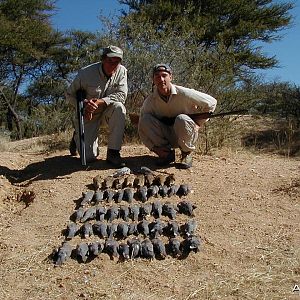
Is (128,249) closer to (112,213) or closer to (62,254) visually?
(62,254)

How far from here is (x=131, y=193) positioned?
585cm

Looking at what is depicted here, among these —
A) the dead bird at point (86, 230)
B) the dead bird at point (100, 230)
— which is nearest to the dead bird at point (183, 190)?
the dead bird at point (100, 230)

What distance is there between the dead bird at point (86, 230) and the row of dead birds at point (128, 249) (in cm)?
19

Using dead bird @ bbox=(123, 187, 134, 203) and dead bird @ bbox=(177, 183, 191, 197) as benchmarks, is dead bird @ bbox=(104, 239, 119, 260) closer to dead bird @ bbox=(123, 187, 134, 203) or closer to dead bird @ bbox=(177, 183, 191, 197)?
dead bird @ bbox=(123, 187, 134, 203)

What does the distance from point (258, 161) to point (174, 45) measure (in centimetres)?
429

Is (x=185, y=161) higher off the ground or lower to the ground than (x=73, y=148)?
lower

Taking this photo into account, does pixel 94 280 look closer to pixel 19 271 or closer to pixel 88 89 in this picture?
pixel 19 271

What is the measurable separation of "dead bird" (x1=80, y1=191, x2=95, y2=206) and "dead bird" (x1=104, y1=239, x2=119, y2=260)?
35.3 inches

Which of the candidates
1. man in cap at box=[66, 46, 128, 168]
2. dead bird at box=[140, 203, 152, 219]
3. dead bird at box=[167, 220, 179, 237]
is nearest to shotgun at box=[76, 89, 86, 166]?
man in cap at box=[66, 46, 128, 168]

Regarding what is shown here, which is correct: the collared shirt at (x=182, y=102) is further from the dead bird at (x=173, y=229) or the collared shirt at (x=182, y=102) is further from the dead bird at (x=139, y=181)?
the dead bird at (x=173, y=229)

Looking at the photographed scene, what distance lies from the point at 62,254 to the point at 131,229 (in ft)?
2.49

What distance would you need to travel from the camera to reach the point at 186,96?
6484 millimetres

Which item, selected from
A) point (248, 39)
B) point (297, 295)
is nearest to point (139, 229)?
point (297, 295)

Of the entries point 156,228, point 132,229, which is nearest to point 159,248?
point 156,228
